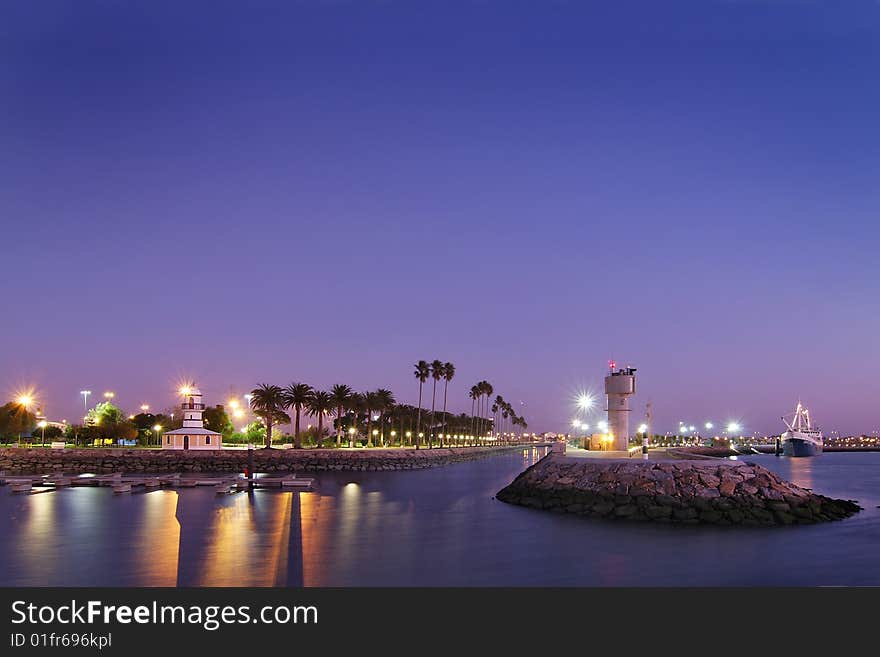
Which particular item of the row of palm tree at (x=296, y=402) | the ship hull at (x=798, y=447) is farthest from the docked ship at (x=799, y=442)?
the row of palm tree at (x=296, y=402)

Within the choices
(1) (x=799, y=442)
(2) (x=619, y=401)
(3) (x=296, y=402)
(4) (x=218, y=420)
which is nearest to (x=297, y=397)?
(3) (x=296, y=402)

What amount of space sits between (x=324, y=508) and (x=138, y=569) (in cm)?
1939

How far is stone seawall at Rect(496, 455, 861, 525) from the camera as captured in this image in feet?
111

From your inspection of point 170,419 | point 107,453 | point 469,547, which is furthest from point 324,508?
point 170,419

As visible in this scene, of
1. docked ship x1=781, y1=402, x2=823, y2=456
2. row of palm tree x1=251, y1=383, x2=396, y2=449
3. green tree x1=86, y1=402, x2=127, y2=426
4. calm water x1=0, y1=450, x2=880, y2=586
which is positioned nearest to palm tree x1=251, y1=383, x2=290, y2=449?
row of palm tree x1=251, y1=383, x2=396, y2=449

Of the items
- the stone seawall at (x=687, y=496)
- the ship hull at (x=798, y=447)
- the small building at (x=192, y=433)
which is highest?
the small building at (x=192, y=433)

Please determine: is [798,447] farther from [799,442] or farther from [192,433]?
[192,433]

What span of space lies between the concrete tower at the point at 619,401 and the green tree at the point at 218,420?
3130 inches

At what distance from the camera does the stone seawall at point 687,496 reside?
111 ft

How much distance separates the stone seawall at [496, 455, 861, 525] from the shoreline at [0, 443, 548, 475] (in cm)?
4729

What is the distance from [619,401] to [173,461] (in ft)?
175

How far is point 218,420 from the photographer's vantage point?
12069 centimetres

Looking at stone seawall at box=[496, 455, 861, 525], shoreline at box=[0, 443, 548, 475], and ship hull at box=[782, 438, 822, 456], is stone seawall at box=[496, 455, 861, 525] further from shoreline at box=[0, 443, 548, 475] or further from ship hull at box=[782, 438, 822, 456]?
ship hull at box=[782, 438, 822, 456]

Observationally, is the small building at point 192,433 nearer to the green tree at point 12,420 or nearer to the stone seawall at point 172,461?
the stone seawall at point 172,461
